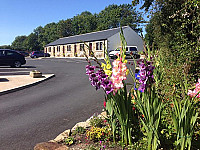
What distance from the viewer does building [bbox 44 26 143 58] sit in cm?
3873

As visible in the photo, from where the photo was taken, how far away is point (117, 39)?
39656 mm

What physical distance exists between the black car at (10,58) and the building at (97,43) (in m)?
14.8

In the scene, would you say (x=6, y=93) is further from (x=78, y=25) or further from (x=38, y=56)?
(x=78, y=25)

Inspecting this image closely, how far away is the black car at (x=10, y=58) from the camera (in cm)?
1831

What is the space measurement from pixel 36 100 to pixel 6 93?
2093 millimetres

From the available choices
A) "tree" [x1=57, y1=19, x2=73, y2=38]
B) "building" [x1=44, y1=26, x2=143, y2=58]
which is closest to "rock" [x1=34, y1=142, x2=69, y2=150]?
"building" [x1=44, y1=26, x2=143, y2=58]

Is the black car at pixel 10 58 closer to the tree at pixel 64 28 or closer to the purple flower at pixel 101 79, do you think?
the purple flower at pixel 101 79

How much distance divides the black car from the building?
14.8 meters

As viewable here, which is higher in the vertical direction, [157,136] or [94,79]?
[94,79]

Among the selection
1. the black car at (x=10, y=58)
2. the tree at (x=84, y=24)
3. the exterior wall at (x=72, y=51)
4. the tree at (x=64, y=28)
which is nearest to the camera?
the black car at (x=10, y=58)

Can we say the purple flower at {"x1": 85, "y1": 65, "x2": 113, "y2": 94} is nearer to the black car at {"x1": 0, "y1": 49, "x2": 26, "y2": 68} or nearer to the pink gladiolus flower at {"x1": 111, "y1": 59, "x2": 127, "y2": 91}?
the pink gladiolus flower at {"x1": 111, "y1": 59, "x2": 127, "y2": 91}

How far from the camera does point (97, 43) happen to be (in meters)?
40.5

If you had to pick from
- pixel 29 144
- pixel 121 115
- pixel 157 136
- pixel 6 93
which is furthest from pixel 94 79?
pixel 6 93

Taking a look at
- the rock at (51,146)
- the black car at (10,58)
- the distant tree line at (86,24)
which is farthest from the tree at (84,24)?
the rock at (51,146)
